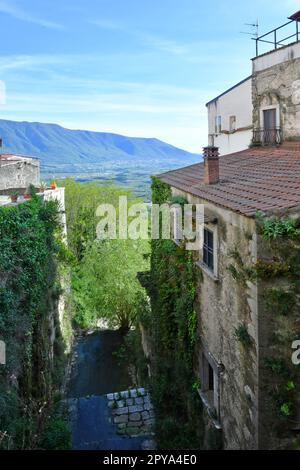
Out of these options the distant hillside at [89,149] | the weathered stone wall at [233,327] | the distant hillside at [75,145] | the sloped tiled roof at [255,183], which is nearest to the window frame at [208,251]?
the weathered stone wall at [233,327]

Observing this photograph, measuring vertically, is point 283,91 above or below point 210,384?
above

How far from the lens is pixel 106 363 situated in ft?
77.7

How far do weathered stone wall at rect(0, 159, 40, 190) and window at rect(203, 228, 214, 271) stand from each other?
1865 cm

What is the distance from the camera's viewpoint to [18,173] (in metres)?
26.5

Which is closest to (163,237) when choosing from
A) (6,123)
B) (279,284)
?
(279,284)

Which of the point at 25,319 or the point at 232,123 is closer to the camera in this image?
the point at 25,319

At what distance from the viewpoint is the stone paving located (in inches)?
552

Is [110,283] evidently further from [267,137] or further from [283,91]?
[283,91]

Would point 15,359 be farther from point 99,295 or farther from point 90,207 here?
point 90,207

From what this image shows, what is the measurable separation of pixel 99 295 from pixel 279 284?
20.4 m

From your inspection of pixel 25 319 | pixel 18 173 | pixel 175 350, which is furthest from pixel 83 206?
pixel 25 319

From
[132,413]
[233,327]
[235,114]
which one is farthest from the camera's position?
[235,114]

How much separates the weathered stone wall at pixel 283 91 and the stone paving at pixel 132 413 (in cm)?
1193

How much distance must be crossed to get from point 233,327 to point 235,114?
1456 cm
